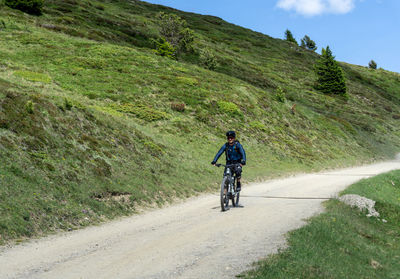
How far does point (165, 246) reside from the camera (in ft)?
27.6

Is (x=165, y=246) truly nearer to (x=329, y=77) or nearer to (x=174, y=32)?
(x=174, y=32)

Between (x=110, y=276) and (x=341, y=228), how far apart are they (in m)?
7.37

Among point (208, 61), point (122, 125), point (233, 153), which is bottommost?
point (122, 125)

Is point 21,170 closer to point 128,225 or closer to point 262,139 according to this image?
point 128,225

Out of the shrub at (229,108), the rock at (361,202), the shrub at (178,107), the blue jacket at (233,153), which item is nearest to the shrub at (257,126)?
the shrub at (229,108)

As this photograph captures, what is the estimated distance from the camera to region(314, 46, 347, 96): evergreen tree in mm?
87625

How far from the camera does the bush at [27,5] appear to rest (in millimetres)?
61044

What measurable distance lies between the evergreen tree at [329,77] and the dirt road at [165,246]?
81.3m

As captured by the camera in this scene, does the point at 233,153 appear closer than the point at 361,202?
Yes

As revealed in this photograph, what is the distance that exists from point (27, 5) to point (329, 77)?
71.5 m

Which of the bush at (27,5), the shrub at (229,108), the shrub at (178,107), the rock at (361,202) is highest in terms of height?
the bush at (27,5)

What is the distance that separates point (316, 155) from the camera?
39625 millimetres

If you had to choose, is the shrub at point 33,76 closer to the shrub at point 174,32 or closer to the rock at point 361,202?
the rock at point 361,202

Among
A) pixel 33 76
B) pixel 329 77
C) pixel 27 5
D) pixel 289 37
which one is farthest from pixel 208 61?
pixel 289 37
